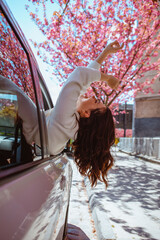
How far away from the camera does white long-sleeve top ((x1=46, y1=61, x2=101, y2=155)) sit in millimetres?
1501

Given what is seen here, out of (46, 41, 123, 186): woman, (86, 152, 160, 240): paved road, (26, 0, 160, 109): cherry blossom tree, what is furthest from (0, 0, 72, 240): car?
(26, 0, 160, 109): cherry blossom tree

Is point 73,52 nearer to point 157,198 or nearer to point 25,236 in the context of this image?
point 157,198

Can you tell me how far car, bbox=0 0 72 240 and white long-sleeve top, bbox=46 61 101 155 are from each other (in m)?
0.08

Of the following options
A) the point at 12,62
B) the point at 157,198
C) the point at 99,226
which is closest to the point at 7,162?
the point at 12,62

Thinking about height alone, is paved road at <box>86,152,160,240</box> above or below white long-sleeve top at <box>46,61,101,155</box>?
below

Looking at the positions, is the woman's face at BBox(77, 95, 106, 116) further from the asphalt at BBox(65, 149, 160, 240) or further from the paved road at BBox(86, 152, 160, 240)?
the paved road at BBox(86, 152, 160, 240)

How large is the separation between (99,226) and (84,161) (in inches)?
77.6

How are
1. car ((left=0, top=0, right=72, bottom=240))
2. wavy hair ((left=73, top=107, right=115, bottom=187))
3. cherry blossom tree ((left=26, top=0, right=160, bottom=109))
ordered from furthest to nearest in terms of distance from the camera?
cherry blossom tree ((left=26, top=0, right=160, bottom=109)), wavy hair ((left=73, top=107, right=115, bottom=187)), car ((left=0, top=0, right=72, bottom=240))

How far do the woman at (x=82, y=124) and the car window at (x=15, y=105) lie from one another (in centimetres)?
19

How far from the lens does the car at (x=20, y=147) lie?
690 millimetres

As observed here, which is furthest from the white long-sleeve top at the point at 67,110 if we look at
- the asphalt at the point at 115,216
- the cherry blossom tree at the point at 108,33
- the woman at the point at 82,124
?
the cherry blossom tree at the point at 108,33

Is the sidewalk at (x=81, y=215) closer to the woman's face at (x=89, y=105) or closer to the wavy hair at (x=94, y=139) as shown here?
the wavy hair at (x=94, y=139)

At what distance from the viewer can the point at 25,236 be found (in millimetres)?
675

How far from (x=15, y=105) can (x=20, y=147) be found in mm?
258
